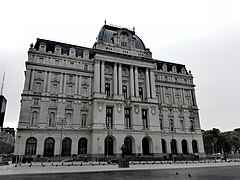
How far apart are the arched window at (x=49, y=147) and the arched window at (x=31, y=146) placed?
2406 millimetres

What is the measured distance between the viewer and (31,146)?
4450 cm

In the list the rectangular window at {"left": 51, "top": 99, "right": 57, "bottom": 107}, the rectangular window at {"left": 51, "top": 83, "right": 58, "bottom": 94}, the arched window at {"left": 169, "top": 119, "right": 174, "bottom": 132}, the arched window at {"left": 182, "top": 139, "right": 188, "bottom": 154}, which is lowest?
the arched window at {"left": 182, "top": 139, "right": 188, "bottom": 154}

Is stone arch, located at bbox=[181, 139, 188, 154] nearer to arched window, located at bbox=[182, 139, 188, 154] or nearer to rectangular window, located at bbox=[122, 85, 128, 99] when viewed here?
arched window, located at bbox=[182, 139, 188, 154]

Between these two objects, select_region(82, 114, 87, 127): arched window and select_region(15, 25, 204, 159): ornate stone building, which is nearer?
select_region(15, 25, 204, 159): ornate stone building

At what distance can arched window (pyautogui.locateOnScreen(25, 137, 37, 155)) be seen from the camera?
4383 centimetres

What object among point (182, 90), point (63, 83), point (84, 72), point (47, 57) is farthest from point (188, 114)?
point (47, 57)

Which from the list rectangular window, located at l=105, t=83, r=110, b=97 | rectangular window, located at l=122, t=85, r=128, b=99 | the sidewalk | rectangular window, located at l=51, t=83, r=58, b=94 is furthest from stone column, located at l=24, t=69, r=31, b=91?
rectangular window, located at l=122, t=85, r=128, b=99

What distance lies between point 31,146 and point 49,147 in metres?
4.10

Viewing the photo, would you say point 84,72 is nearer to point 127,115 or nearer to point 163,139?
point 127,115

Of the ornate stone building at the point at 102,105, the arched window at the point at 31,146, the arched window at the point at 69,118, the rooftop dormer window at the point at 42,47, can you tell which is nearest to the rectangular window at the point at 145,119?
the ornate stone building at the point at 102,105

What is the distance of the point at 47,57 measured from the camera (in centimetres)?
5225

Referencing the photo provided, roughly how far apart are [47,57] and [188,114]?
49591 millimetres

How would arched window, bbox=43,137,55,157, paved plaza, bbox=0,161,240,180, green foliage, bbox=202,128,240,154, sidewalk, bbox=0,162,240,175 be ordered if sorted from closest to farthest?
paved plaza, bbox=0,161,240,180
sidewalk, bbox=0,162,240,175
arched window, bbox=43,137,55,157
green foliage, bbox=202,128,240,154

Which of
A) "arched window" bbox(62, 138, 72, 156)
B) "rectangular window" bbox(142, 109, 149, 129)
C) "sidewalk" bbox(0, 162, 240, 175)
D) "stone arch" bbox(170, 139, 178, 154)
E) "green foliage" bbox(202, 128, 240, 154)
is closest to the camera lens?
"sidewalk" bbox(0, 162, 240, 175)
